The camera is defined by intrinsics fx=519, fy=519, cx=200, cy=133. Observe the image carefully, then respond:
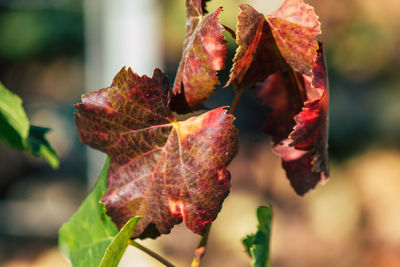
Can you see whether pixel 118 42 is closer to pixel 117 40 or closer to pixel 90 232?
pixel 117 40

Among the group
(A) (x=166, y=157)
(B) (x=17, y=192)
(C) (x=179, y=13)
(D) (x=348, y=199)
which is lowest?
(B) (x=17, y=192)

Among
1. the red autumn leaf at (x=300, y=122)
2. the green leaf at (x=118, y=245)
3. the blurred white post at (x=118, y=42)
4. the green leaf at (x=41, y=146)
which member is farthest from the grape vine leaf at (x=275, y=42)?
the blurred white post at (x=118, y=42)

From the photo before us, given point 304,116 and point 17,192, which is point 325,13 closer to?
point 17,192

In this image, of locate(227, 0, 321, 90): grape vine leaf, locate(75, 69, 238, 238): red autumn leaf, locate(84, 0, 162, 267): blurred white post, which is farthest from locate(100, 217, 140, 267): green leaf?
locate(84, 0, 162, 267): blurred white post

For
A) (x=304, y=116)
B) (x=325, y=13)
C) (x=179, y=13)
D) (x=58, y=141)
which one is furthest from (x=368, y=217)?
(x=304, y=116)

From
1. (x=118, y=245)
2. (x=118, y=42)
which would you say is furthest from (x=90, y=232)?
(x=118, y=42)

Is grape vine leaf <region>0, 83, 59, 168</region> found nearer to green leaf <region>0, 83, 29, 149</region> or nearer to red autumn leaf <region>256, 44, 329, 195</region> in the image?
green leaf <region>0, 83, 29, 149</region>
